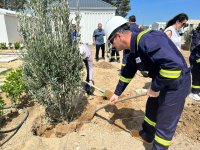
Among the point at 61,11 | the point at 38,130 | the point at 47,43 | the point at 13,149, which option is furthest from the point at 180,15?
the point at 13,149

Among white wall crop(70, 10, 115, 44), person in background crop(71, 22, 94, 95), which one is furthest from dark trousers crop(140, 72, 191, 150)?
white wall crop(70, 10, 115, 44)

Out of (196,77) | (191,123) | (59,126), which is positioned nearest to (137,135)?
(191,123)

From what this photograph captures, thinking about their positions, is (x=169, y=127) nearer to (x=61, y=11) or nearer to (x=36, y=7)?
(x=61, y=11)

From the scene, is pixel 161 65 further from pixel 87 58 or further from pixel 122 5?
pixel 122 5

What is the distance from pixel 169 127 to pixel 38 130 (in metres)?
2.38

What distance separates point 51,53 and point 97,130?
Result: 5.32ft

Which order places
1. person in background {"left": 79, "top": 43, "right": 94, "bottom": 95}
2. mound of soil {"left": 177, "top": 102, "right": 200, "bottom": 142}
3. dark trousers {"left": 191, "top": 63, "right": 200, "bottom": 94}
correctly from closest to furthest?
mound of soil {"left": 177, "top": 102, "right": 200, "bottom": 142} < person in background {"left": 79, "top": 43, "right": 94, "bottom": 95} < dark trousers {"left": 191, "top": 63, "right": 200, "bottom": 94}

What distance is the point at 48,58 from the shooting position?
11.2 ft

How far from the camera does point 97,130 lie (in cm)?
383

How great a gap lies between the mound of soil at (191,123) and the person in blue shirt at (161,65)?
1.40 m

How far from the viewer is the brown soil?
3.43 metres

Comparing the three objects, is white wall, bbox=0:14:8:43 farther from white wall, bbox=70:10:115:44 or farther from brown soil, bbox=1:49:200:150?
brown soil, bbox=1:49:200:150

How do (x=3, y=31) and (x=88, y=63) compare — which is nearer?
(x=88, y=63)

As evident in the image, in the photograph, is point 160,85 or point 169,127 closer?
point 160,85
